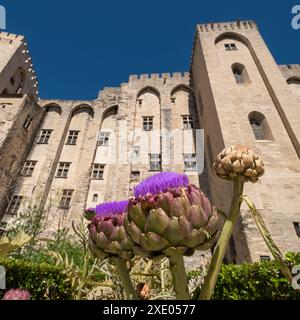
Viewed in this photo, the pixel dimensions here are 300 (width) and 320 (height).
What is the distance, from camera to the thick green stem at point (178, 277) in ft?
4.29

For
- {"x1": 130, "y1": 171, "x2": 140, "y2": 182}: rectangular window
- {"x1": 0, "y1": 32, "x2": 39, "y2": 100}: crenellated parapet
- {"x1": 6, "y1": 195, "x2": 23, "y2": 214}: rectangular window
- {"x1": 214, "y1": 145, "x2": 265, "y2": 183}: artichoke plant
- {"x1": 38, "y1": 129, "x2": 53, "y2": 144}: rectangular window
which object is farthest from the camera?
{"x1": 0, "y1": 32, "x2": 39, "y2": 100}: crenellated parapet

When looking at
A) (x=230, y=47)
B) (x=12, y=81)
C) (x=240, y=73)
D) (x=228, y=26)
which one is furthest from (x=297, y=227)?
(x=12, y=81)

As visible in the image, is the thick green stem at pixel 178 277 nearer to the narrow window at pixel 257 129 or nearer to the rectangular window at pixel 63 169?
the narrow window at pixel 257 129

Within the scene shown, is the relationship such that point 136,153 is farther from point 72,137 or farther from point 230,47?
point 230,47

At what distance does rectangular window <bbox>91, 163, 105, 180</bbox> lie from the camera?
17.5 metres

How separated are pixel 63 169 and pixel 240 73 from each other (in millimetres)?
14804

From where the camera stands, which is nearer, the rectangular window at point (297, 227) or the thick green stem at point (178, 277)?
the thick green stem at point (178, 277)

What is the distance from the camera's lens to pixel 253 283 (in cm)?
500

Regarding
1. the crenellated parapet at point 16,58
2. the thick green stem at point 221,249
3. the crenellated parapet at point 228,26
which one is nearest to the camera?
the thick green stem at point 221,249

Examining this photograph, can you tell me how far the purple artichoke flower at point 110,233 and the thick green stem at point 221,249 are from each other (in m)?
0.57

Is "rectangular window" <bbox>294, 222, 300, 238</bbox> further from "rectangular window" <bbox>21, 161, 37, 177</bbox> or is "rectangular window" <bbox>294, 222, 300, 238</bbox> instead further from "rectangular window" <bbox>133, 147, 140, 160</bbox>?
"rectangular window" <bbox>21, 161, 37, 177</bbox>

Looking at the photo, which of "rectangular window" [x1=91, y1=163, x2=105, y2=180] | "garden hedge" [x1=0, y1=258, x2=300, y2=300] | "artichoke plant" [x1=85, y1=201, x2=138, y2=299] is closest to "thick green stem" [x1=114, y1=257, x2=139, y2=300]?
"artichoke plant" [x1=85, y1=201, x2=138, y2=299]

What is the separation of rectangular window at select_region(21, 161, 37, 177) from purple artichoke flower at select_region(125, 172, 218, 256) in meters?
18.7

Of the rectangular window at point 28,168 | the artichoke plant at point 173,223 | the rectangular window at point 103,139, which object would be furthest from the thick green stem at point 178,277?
the rectangular window at point 28,168
